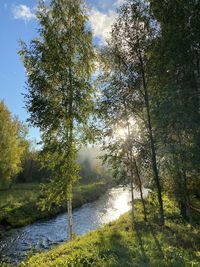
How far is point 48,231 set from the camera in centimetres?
3025

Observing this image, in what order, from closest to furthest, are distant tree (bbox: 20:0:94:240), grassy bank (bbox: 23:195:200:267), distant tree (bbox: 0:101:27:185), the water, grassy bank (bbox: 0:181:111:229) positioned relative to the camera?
grassy bank (bbox: 23:195:200:267), distant tree (bbox: 20:0:94:240), the water, grassy bank (bbox: 0:181:111:229), distant tree (bbox: 0:101:27:185)

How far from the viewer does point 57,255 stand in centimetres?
1426

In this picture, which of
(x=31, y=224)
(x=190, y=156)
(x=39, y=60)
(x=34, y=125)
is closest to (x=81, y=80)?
(x=39, y=60)

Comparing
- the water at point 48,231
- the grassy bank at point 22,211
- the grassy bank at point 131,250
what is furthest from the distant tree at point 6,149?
the grassy bank at point 131,250

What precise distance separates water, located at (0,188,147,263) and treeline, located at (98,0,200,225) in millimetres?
3598

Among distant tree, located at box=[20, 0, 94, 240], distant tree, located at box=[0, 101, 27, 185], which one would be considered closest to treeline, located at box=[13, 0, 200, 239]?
distant tree, located at box=[20, 0, 94, 240]

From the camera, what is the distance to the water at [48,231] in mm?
23922

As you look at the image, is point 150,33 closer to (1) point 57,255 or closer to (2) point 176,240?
(2) point 176,240

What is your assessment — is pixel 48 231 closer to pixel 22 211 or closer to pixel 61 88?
pixel 22 211

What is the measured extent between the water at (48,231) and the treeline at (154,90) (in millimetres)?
3598

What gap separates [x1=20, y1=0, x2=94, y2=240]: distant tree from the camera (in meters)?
20.0

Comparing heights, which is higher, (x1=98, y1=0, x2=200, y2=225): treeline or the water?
(x1=98, y1=0, x2=200, y2=225): treeline

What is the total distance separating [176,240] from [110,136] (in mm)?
8859

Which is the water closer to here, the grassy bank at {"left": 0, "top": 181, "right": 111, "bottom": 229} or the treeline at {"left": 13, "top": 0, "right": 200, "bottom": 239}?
the grassy bank at {"left": 0, "top": 181, "right": 111, "bottom": 229}
